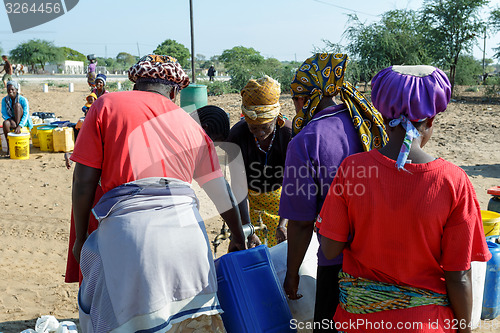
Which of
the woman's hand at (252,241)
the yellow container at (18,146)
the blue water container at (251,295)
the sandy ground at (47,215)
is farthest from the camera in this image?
the yellow container at (18,146)

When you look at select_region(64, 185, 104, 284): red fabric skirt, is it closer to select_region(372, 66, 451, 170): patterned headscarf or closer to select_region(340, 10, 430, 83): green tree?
select_region(372, 66, 451, 170): patterned headscarf

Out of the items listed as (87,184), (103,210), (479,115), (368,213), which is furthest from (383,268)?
(479,115)

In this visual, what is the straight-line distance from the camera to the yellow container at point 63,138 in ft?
30.1

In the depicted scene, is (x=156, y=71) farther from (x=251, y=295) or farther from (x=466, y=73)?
(x=466, y=73)

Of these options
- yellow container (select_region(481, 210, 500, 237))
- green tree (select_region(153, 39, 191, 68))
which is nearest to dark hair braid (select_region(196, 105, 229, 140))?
yellow container (select_region(481, 210, 500, 237))

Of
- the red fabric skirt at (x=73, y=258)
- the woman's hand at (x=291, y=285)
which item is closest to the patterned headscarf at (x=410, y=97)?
the woman's hand at (x=291, y=285)

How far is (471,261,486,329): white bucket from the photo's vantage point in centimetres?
272

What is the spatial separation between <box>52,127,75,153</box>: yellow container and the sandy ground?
195 millimetres

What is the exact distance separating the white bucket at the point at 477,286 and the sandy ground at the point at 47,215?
60 centimetres

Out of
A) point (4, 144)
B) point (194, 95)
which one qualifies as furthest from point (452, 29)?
point (4, 144)

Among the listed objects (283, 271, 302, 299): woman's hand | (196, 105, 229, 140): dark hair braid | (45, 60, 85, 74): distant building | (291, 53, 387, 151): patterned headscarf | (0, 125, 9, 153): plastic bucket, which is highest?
(45, 60, 85, 74): distant building

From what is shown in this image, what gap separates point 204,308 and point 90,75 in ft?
26.6

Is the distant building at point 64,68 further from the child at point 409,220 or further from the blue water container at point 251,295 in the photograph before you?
the child at point 409,220

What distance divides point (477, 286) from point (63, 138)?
8413 millimetres
